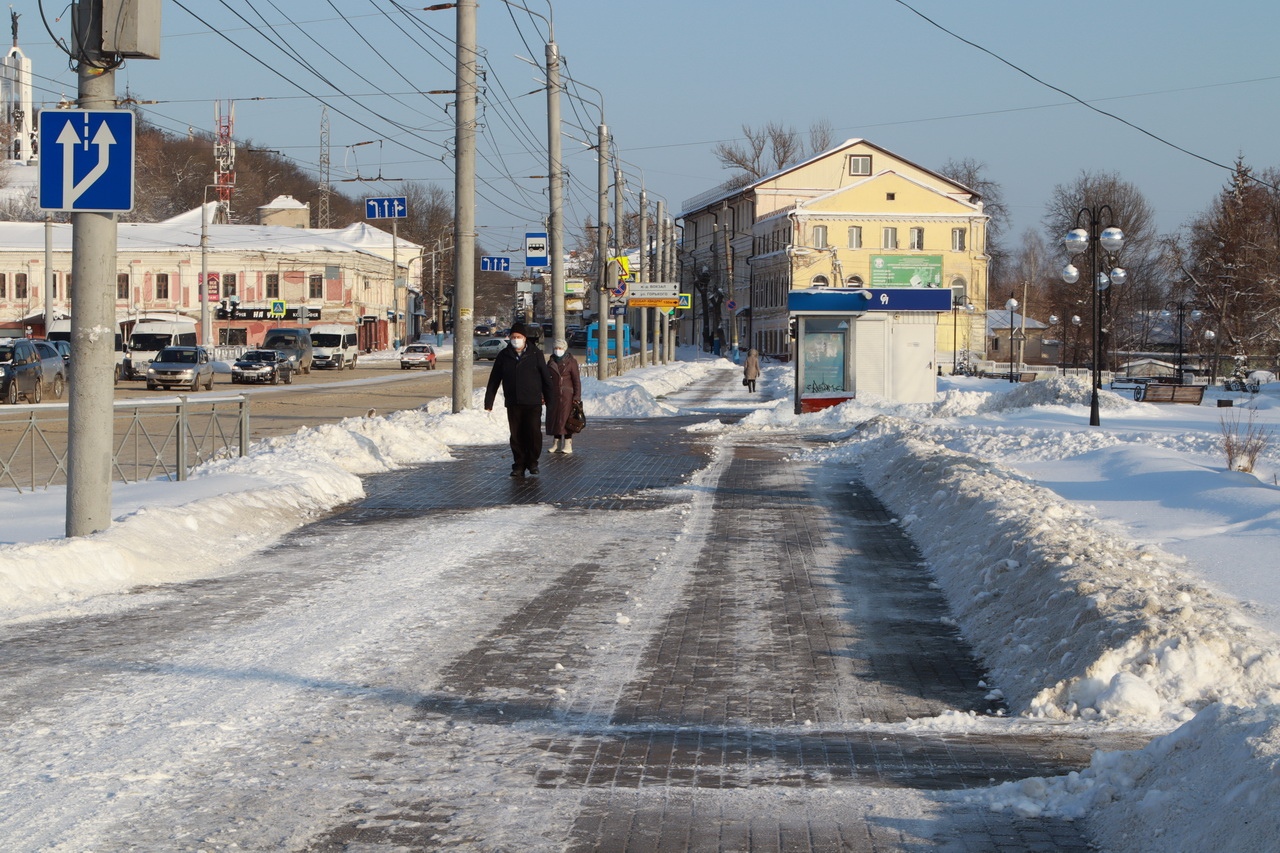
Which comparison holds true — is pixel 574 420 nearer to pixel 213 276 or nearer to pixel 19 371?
pixel 19 371

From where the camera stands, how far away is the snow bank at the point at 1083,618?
6176mm

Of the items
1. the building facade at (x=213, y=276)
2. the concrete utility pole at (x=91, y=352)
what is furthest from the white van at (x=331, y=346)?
the concrete utility pole at (x=91, y=352)

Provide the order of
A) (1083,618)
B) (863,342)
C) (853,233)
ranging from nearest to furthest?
(1083,618)
(863,342)
(853,233)

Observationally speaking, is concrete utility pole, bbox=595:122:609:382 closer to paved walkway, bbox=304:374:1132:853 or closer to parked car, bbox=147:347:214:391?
parked car, bbox=147:347:214:391

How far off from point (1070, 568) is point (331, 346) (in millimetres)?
64628

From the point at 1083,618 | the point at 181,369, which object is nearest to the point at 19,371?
the point at 181,369

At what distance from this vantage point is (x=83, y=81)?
9922 millimetres

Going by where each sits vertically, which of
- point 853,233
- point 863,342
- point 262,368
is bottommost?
point 262,368

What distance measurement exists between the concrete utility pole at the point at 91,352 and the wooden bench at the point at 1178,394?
30.1 metres

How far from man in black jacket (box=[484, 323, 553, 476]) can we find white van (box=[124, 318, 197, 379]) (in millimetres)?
39563

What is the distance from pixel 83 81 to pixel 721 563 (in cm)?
612

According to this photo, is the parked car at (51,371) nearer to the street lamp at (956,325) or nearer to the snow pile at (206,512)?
the snow pile at (206,512)

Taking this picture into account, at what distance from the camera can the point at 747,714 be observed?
249 inches

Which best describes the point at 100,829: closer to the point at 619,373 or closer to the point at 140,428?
the point at 140,428
